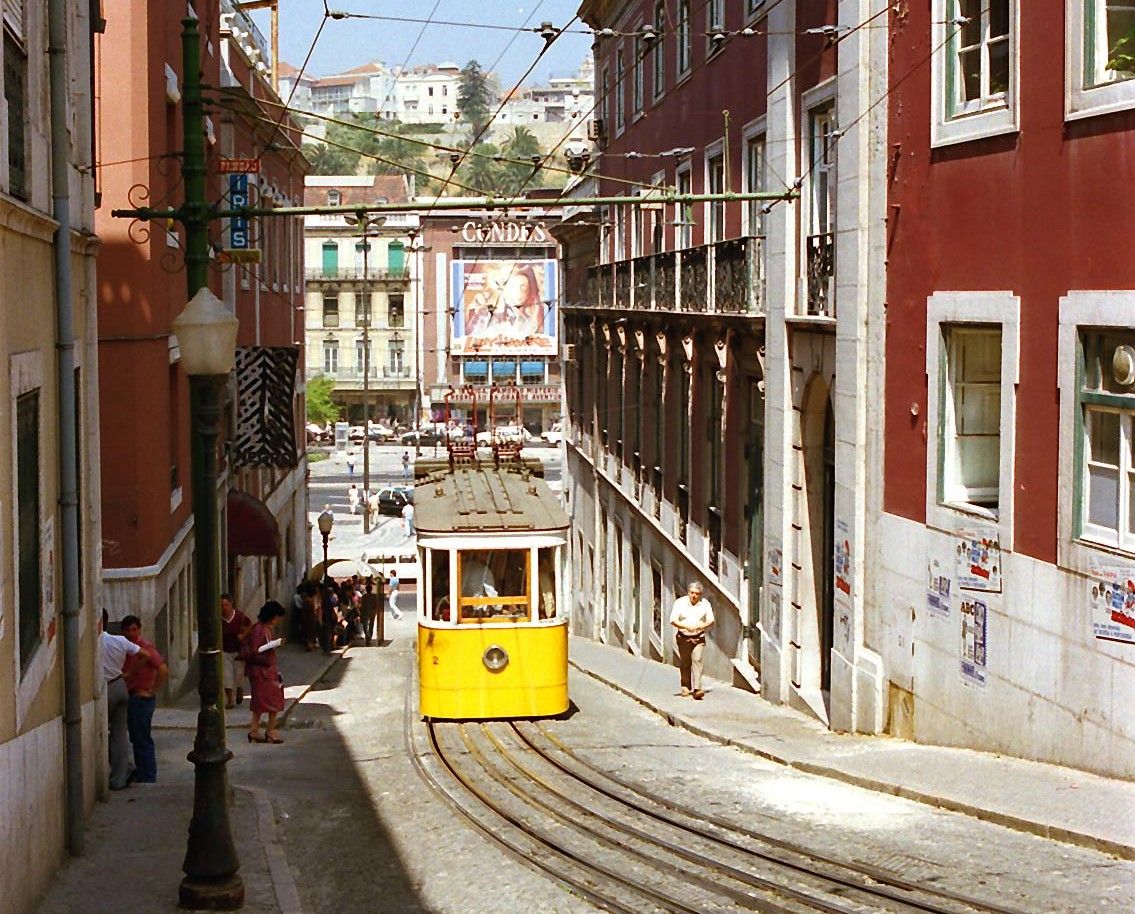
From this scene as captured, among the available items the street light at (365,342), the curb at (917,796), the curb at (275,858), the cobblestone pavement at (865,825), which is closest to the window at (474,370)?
the street light at (365,342)

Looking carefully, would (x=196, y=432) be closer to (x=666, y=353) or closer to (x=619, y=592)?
(x=666, y=353)

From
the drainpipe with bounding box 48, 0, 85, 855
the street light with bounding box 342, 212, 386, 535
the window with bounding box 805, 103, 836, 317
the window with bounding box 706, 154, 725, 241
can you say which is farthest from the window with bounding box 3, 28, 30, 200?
the window with bounding box 706, 154, 725, 241

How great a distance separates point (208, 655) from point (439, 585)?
7946 mm

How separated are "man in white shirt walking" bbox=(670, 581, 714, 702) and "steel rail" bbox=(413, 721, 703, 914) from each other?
4.82 m

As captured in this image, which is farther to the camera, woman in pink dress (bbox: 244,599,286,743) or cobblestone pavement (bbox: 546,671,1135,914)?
woman in pink dress (bbox: 244,599,286,743)

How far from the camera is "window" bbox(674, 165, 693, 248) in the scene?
27922 mm

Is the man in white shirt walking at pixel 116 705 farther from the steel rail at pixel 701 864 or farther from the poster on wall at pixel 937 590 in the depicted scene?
the poster on wall at pixel 937 590

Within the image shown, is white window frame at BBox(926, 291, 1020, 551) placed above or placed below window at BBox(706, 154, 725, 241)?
below

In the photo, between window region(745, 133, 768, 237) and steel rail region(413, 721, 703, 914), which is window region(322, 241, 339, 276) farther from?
steel rail region(413, 721, 703, 914)

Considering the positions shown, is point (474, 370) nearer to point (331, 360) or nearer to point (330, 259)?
point (331, 360)

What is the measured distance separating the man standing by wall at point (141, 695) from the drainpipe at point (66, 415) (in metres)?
2.56

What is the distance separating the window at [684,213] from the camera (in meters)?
27.9

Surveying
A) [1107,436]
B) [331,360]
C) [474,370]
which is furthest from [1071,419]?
[331,360]

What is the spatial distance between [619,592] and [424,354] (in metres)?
66.9
